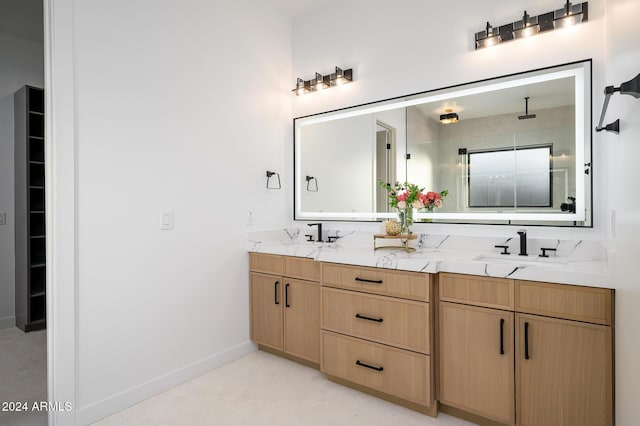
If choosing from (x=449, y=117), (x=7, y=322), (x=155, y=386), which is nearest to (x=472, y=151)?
(x=449, y=117)

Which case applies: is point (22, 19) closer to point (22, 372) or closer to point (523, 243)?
point (22, 372)

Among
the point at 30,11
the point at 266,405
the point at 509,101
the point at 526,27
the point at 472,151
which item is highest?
the point at 30,11

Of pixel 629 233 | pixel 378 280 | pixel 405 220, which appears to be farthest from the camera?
pixel 405 220

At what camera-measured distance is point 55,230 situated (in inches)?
→ 73.0

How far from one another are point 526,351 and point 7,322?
4.50 meters

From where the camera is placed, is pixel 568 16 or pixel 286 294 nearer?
pixel 568 16

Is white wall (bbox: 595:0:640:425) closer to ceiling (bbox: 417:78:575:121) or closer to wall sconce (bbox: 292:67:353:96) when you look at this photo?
ceiling (bbox: 417:78:575:121)

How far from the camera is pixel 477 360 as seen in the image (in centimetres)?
186

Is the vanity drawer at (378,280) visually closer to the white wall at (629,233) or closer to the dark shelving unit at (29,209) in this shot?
the white wall at (629,233)

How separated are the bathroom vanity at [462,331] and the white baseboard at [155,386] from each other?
0.51 meters

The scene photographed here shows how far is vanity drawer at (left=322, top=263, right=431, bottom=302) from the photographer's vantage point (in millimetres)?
1981

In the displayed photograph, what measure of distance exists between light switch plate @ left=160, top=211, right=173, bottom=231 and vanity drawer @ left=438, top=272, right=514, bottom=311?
1.73m

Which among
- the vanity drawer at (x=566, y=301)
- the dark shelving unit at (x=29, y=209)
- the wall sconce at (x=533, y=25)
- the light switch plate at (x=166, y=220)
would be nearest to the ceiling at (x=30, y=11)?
the dark shelving unit at (x=29, y=209)

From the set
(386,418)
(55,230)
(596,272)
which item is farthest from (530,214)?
(55,230)
